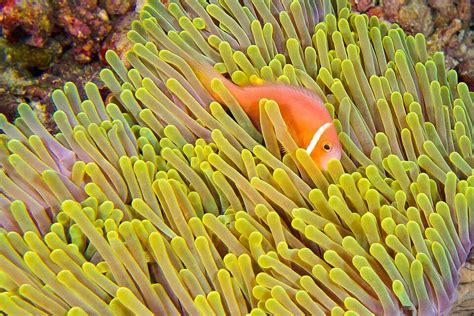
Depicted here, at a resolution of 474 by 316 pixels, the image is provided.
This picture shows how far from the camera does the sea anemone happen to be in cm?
159

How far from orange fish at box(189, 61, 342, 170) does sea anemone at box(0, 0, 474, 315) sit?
0.05m

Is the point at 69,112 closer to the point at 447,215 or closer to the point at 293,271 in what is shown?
the point at 293,271

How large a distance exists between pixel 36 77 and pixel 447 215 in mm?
2017

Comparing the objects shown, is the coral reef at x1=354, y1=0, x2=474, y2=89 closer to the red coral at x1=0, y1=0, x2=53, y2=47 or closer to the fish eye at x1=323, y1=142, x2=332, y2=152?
the fish eye at x1=323, y1=142, x2=332, y2=152

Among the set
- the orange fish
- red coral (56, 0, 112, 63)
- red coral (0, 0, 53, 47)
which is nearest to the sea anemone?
the orange fish

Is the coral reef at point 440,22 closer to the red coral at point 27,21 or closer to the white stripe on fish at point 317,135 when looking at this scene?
the white stripe on fish at point 317,135

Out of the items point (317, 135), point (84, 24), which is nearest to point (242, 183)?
point (317, 135)

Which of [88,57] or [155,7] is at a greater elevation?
[155,7]

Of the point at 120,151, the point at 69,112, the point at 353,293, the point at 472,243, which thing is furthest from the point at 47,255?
the point at 472,243

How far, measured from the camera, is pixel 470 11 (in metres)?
3.12

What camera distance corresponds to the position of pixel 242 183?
177cm

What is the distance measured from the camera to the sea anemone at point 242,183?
62.8 inches

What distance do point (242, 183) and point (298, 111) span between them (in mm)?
382

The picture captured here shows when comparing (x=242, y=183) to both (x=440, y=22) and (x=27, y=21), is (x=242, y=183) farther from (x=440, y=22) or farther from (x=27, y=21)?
(x=440, y=22)
